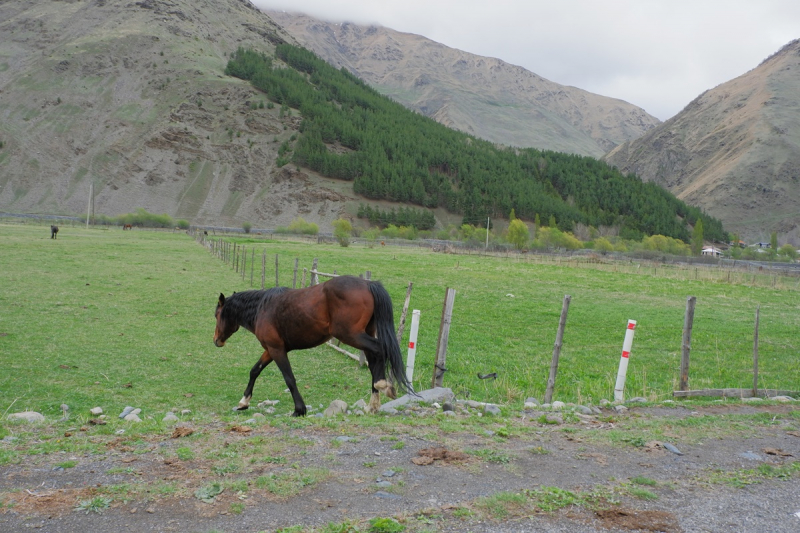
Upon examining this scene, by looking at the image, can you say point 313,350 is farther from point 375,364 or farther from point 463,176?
point 463,176

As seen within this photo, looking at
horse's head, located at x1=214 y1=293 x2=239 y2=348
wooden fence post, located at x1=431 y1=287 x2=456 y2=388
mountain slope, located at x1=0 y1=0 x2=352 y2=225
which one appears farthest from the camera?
mountain slope, located at x1=0 y1=0 x2=352 y2=225

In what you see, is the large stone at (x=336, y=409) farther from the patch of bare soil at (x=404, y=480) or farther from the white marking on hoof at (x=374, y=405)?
the patch of bare soil at (x=404, y=480)

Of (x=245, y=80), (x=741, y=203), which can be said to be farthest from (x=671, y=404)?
(x=245, y=80)

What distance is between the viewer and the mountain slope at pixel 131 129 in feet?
427

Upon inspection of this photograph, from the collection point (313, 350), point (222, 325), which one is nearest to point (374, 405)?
point (222, 325)

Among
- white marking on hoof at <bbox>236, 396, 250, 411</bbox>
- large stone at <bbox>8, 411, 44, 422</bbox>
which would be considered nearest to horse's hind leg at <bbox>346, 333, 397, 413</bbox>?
white marking on hoof at <bbox>236, 396, 250, 411</bbox>

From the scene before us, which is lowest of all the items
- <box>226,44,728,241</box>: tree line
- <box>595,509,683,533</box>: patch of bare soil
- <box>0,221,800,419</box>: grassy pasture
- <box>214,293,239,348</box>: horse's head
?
<box>0,221,800,419</box>: grassy pasture

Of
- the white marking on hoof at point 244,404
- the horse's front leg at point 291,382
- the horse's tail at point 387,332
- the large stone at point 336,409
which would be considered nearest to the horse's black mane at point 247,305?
the horse's front leg at point 291,382

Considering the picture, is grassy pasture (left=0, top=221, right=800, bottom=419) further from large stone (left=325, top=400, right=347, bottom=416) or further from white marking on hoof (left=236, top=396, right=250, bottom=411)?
large stone (left=325, top=400, right=347, bottom=416)

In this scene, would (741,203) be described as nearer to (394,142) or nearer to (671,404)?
(394,142)

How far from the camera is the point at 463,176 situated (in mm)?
174000

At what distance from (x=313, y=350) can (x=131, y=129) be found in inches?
5961

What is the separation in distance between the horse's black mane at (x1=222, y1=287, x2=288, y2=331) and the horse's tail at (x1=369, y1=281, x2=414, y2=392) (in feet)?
5.94

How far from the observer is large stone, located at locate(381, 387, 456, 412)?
796 centimetres
